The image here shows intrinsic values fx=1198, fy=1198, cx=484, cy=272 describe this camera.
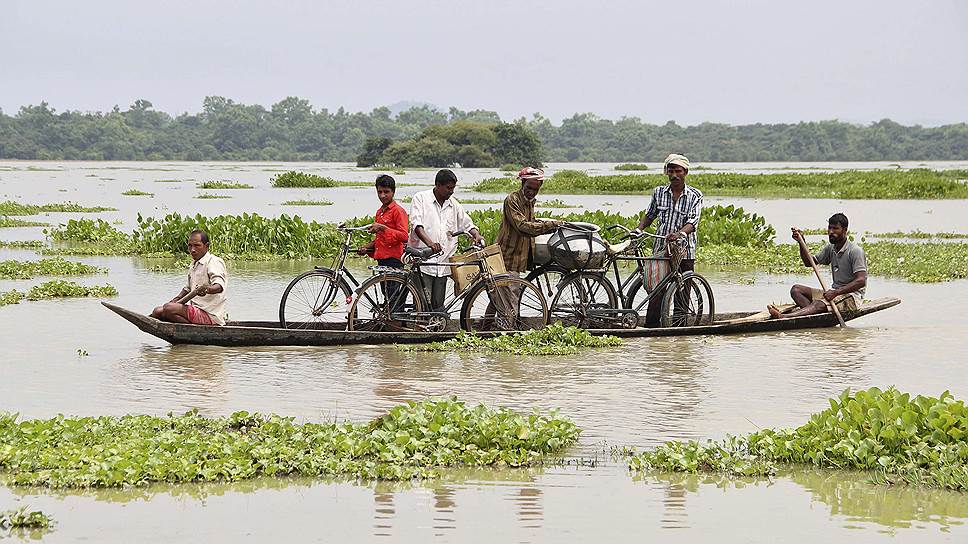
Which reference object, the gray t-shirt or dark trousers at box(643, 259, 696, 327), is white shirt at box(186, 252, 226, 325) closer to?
dark trousers at box(643, 259, 696, 327)

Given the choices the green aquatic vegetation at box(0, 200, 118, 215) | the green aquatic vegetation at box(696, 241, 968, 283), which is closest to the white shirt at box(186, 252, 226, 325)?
the green aquatic vegetation at box(696, 241, 968, 283)

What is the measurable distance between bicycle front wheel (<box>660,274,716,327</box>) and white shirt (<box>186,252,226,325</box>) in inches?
168

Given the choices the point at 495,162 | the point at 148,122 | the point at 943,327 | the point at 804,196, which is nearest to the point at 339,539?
the point at 943,327

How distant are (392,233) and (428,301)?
759 millimetres

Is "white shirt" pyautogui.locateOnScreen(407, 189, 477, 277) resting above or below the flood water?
above

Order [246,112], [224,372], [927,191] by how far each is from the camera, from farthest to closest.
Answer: [246,112] < [927,191] < [224,372]

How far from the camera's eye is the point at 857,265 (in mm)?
12148

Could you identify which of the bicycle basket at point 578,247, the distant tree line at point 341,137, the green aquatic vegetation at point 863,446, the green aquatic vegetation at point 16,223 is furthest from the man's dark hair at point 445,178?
the distant tree line at point 341,137

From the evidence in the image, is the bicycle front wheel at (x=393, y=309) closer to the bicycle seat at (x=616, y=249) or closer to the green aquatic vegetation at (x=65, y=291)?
the bicycle seat at (x=616, y=249)

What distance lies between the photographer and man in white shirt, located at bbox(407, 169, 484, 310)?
1114 centimetres

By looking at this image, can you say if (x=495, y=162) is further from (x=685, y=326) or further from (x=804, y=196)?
(x=685, y=326)

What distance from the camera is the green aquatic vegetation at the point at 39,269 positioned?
17.6 m

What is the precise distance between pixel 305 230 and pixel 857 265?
11.5 metres

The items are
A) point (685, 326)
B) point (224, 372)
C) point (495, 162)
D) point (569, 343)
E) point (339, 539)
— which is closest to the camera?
point (339, 539)
